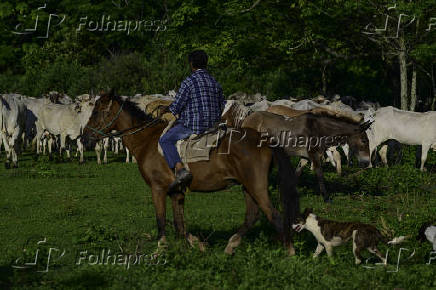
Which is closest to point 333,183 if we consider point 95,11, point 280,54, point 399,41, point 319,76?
point 399,41

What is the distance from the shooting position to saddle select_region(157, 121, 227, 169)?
1024cm

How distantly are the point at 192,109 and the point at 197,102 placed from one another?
0.12 m

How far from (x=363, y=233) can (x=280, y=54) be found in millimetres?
25386

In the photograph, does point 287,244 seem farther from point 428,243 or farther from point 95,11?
point 95,11

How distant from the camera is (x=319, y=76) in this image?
143 feet

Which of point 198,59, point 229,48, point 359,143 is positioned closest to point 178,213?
point 198,59

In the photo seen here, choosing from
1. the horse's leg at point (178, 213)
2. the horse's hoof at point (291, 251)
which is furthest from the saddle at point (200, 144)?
the horse's hoof at point (291, 251)

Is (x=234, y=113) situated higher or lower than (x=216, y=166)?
higher

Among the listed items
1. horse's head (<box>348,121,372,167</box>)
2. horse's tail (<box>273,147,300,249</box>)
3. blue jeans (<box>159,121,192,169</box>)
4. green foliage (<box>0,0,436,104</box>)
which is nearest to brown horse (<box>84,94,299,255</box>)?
horse's tail (<box>273,147,300,249</box>)

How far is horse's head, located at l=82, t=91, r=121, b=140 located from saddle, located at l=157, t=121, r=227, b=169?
4.68ft

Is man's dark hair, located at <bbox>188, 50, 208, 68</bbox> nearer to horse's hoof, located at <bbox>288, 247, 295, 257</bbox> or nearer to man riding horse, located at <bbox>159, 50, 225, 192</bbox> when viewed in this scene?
man riding horse, located at <bbox>159, 50, 225, 192</bbox>

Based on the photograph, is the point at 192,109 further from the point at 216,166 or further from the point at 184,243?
the point at 184,243

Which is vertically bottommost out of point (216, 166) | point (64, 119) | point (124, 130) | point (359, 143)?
point (216, 166)

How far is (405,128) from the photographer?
21.2 meters
